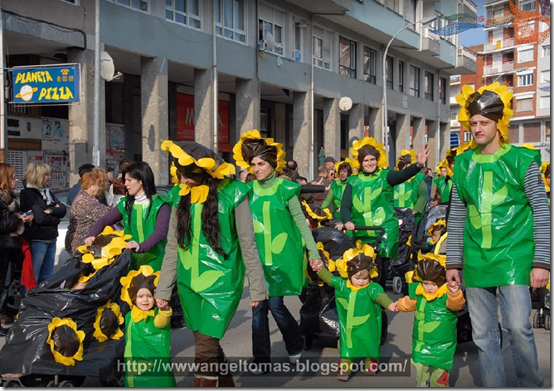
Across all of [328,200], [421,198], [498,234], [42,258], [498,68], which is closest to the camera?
[498,234]

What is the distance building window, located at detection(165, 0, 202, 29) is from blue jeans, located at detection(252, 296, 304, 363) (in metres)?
15.7

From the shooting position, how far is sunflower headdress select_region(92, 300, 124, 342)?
17.7 feet

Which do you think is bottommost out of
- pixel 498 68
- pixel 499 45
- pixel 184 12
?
pixel 184 12

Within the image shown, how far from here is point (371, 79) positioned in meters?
33.1

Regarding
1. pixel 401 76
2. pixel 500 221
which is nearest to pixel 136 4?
pixel 500 221

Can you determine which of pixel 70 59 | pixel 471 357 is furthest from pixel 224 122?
pixel 471 357

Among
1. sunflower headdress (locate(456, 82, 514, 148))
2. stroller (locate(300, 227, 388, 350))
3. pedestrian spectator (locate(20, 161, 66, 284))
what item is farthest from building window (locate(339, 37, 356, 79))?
sunflower headdress (locate(456, 82, 514, 148))

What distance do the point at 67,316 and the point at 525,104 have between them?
81.9 m

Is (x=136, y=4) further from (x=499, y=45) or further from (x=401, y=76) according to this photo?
(x=499, y=45)

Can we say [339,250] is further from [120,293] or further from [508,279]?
[508,279]

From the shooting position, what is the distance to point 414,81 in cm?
3875

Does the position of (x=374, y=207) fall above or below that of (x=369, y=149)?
below

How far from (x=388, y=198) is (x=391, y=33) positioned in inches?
1040

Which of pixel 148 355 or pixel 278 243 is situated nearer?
pixel 148 355
